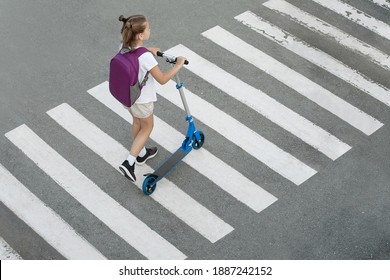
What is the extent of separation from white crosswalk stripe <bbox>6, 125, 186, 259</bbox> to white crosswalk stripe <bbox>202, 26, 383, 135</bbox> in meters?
3.43

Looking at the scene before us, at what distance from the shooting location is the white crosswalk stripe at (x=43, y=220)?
9781 mm

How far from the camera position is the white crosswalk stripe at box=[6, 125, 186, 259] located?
9781 mm

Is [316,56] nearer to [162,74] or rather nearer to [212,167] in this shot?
[212,167]

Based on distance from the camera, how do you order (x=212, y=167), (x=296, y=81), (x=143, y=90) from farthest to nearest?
(x=296, y=81)
(x=212, y=167)
(x=143, y=90)

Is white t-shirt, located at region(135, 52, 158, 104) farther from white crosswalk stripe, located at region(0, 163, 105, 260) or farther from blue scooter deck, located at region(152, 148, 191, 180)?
white crosswalk stripe, located at region(0, 163, 105, 260)

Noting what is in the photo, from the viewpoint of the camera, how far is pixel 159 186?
10531mm

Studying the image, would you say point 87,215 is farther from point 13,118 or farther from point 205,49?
point 205,49

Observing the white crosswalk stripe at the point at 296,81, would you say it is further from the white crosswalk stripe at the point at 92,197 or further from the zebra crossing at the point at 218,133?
the white crosswalk stripe at the point at 92,197

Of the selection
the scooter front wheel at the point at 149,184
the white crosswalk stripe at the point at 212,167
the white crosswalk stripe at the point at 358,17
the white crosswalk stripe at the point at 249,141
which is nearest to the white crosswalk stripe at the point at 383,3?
the white crosswalk stripe at the point at 358,17

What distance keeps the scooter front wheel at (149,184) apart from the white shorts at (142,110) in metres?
0.84

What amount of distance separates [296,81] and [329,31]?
1.48 metres

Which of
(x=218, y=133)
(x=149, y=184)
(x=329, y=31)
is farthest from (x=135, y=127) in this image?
(x=329, y=31)

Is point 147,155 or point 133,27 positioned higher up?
point 133,27
